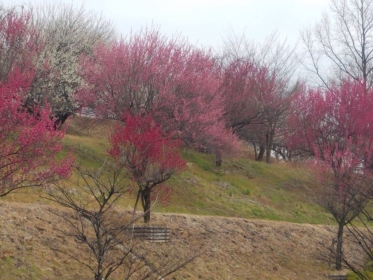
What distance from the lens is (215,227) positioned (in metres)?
16.7

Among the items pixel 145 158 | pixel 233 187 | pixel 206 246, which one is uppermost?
pixel 145 158

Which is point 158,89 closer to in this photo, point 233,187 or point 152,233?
point 233,187

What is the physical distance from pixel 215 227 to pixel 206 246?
1649mm

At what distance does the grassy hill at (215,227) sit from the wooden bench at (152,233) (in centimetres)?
25

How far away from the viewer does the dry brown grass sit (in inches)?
417

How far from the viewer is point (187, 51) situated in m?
25.5

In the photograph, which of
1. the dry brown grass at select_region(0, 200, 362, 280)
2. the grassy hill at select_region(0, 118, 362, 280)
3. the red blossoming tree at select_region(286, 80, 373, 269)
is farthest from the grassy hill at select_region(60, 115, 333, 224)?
the red blossoming tree at select_region(286, 80, 373, 269)

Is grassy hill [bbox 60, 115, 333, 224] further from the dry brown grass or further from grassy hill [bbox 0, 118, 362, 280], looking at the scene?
the dry brown grass

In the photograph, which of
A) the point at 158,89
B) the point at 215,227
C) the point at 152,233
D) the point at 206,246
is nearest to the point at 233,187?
the point at 158,89

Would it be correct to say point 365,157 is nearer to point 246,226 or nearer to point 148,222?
point 246,226

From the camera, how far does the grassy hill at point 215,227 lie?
10992 millimetres

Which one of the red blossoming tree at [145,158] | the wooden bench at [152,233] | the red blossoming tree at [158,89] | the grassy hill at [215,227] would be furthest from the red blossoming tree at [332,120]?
the wooden bench at [152,233]

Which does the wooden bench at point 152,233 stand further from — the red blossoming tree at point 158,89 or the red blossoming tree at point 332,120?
the red blossoming tree at point 332,120

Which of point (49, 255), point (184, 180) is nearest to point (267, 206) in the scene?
point (184, 180)
